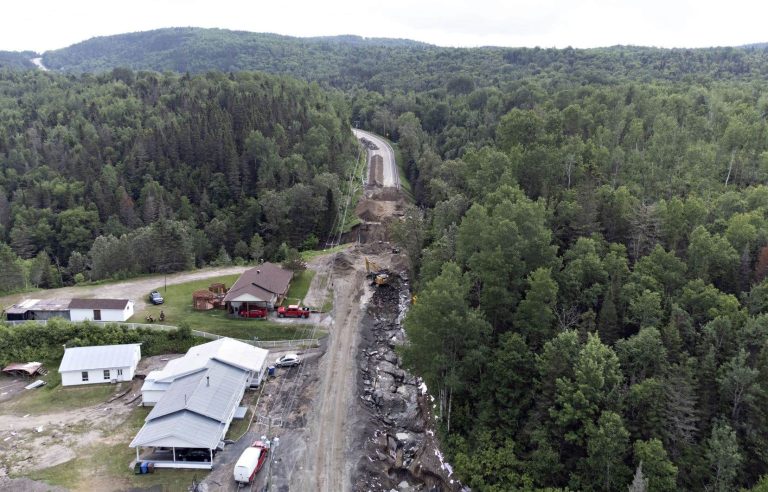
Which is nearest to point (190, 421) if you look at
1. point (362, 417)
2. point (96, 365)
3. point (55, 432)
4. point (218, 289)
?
point (55, 432)

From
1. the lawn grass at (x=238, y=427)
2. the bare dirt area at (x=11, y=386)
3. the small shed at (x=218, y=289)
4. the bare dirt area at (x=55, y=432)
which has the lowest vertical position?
the bare dirt area at (x=55, y=432)

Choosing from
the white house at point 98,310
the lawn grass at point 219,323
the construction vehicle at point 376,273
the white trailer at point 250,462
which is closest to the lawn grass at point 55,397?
the white house at point 98,310

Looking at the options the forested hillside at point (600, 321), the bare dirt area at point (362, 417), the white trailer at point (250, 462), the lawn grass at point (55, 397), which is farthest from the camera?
the lawn grass at point (55, 397)

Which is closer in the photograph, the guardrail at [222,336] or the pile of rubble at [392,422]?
the pile of rubble at [392,422]

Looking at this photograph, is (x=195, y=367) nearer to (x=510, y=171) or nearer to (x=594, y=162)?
(x=510, y=171)

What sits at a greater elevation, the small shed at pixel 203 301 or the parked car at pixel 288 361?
the small shed at pixel 203 301

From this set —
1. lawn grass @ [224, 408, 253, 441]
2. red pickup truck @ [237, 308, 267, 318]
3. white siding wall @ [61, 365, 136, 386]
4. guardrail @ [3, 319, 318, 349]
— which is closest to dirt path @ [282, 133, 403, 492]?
guardrail @ [3, 319, 318, 349]

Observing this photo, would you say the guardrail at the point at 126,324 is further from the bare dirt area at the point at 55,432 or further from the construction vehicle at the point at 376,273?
the construction vehicle at the point at 376,273
